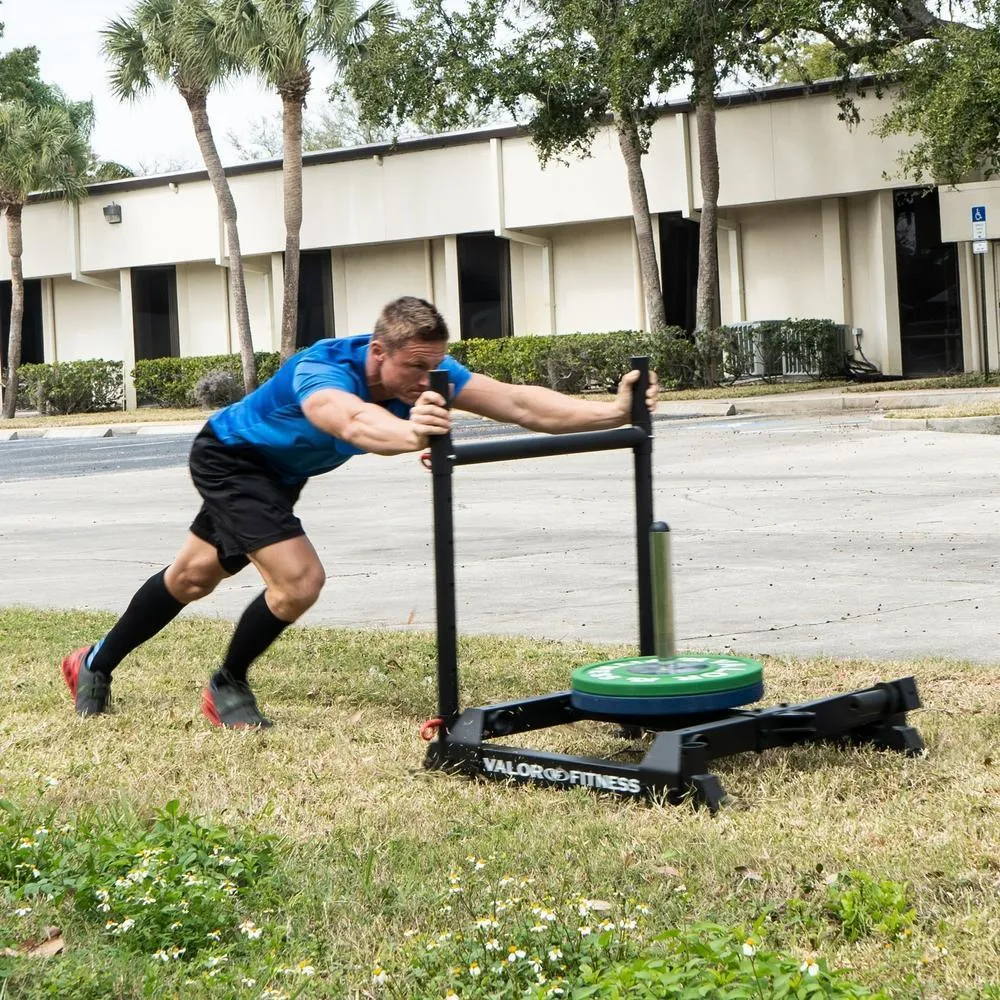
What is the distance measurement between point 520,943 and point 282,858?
954 mm

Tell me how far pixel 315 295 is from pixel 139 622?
3266 centimetres

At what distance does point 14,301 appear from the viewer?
124 feet

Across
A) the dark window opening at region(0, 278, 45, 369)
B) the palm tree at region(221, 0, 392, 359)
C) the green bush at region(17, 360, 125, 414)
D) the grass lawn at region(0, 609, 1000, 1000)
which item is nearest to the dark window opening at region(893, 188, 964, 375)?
the palm tree at region(221, 0, 392, 359)

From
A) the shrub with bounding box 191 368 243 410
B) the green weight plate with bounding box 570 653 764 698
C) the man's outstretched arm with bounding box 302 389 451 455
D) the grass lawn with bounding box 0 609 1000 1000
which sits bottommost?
the grass lawn with bounding box 0 609 1000 1000

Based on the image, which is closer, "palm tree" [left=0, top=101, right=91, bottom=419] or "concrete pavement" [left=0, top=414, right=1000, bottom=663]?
"concrete pavement" [left=0, top=414, right=1000, bottom=663]

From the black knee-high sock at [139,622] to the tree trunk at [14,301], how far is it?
33.3 metres

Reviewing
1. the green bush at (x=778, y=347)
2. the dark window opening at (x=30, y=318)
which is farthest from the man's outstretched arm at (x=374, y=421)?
the dark window opening at (x=30, y=318)

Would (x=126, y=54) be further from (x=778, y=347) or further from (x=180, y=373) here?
(x=778, y=347)

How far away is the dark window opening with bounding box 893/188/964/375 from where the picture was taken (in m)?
30.6

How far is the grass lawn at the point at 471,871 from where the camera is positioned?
10.3ft

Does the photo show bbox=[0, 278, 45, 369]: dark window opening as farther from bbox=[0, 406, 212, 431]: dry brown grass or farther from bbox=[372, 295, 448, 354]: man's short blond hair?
bbox=[372, 295, 448, 354]: man's short blond hair

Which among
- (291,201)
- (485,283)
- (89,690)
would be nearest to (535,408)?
(89,690)

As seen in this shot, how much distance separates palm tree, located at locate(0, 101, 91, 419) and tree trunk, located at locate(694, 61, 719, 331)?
53.3 ft

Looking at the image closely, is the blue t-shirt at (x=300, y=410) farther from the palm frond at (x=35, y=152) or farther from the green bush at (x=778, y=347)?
the palm frond at (x=35, y=152)
